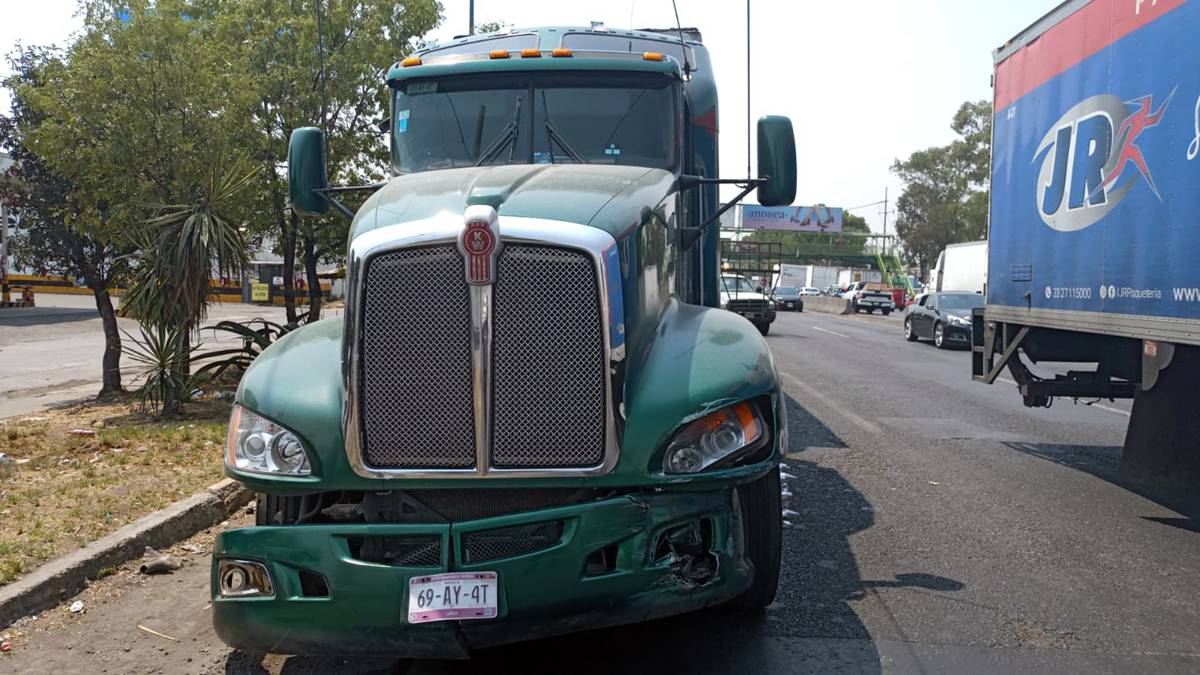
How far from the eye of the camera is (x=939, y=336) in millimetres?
24297

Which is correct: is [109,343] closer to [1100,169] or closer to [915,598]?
[915,598]

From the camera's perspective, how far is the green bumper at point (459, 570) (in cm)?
352

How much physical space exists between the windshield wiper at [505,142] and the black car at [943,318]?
1881cm

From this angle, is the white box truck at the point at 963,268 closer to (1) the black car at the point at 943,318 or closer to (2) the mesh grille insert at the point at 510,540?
(1) the black car at the point at 943,318

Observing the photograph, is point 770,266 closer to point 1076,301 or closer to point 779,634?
point 1076,301

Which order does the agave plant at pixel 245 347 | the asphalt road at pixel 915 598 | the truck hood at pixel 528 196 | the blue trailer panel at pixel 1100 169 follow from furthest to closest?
1. the agave plant at pixel 245 347
2. the blue trailer panel at pixel 1100 169
3. the asphalt road at pixel 915 598
4. the truck hood at pixel 528 196

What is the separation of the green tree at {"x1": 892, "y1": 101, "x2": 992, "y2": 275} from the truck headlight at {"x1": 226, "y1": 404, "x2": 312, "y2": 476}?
77.0m

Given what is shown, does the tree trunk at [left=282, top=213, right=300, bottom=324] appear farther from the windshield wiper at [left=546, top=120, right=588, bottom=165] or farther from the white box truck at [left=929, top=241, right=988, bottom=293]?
the white box truck at [left=929, top=241, right=988, bottom=293]

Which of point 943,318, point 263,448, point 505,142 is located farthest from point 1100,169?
point 943,318

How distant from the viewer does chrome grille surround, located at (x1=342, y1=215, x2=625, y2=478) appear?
12.2ft

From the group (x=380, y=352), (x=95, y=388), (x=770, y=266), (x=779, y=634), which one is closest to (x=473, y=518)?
(x=380, y=352)

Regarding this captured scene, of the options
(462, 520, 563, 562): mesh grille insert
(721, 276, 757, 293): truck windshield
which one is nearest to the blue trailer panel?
(462, 520, 563, 562): mesh grille insert

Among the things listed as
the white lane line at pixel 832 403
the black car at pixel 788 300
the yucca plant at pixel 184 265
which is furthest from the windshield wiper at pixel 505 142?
the black car at pixel 788 300

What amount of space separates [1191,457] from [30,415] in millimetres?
11100
